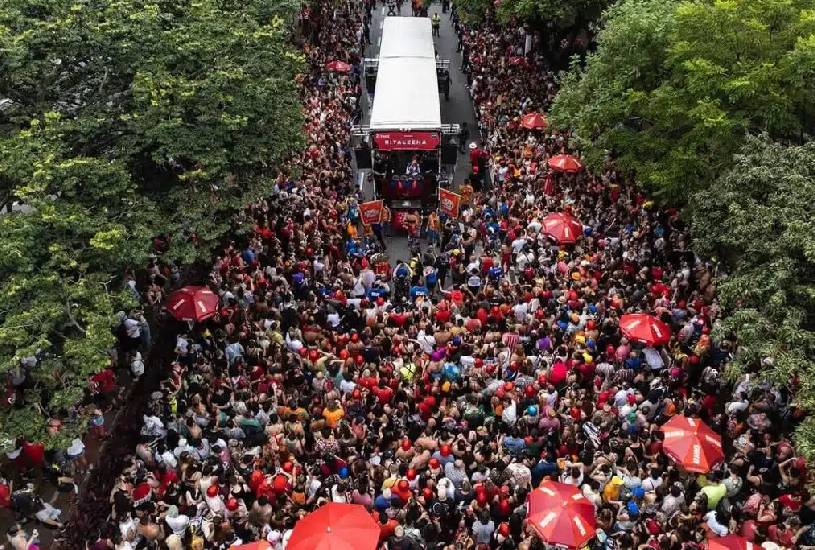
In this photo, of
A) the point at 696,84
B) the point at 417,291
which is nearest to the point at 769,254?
the point at 696,84

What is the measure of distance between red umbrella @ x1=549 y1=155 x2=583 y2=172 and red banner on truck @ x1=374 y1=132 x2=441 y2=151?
369 cm

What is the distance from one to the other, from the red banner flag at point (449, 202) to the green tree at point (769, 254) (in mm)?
7506

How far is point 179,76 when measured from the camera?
15359 mm

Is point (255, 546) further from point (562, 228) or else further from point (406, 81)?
point (406, 81)

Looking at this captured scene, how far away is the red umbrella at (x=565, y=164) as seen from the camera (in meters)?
22.2

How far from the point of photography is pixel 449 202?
21.4 m

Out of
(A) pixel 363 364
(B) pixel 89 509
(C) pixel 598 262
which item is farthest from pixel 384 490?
(C) pixel 598 262

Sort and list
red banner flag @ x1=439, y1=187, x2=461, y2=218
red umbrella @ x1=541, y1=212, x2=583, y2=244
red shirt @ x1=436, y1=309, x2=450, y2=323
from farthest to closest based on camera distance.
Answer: red banner flag @ x1=439, y1=187, x2=461, y2=218 → red umbrella @ x1=541, y1=212, x2=583, y2=244 → red shirt @ x1=436, y1=309, x2=450, y2=323

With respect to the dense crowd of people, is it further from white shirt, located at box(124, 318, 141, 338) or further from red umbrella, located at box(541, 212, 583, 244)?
white shirt, located at box(124, 318, 141, 338)

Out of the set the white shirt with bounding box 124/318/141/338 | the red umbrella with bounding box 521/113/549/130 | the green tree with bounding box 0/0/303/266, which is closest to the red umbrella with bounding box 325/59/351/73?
the red umbrella with bounding box 521/113/549/130

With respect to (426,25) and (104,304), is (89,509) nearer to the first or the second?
(104,304)

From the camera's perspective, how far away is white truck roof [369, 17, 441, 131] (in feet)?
73.1

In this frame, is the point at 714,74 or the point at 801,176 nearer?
Answer: the point at 801,176

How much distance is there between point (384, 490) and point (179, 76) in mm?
9758
